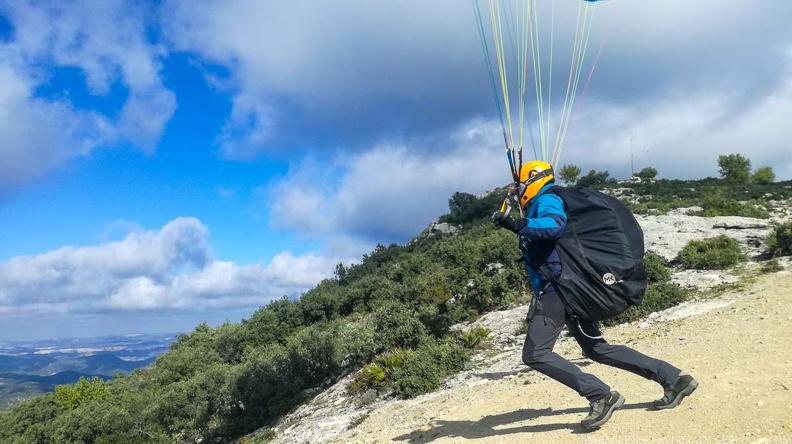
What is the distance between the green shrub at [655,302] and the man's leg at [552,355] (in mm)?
6053

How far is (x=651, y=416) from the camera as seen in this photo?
4914 millimetres

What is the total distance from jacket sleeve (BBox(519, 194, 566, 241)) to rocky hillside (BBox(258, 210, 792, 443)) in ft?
6.14

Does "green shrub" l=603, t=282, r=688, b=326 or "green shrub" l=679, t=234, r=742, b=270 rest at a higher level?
"green shrub" l=679, t=234, r=742, b=270

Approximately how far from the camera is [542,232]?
4586 millimetres

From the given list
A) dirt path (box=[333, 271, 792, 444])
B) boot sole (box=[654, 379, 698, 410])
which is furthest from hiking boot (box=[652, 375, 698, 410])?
dirt path (box=[333, 271, 792, 444])

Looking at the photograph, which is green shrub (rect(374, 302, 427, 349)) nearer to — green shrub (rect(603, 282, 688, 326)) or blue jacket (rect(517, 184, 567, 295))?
green shrub (rect(603, 282, 688, 326))

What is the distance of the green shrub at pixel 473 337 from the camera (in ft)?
35.6

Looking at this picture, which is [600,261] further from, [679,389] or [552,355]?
[679,389]

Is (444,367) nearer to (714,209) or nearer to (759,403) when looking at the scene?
(759,403)

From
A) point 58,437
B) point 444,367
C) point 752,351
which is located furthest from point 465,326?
point 58,437

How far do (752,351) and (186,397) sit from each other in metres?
13.0

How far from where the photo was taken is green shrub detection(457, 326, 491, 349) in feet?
35.6

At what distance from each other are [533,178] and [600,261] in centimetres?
99

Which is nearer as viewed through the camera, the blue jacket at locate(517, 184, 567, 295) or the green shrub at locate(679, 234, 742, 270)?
the blue jacket at locate(517, 184, 567, 295)
